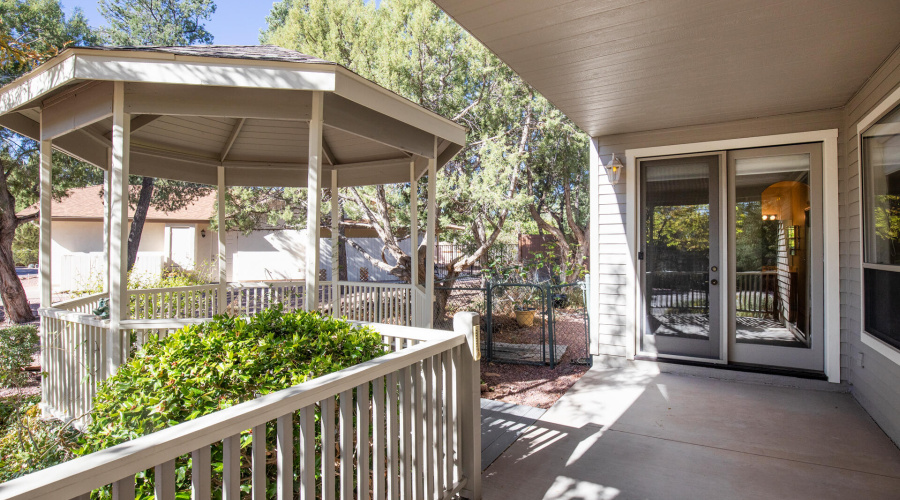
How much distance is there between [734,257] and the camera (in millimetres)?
4445

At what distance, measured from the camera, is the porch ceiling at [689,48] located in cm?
242

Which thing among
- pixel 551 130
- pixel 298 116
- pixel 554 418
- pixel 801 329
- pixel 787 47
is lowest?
pixel 554 418

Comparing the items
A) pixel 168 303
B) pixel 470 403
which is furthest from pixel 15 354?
pixel 470 403

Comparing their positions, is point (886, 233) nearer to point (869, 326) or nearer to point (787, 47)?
point (869, 326)

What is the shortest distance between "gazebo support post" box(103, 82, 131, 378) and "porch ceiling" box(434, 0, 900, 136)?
2.19 metres

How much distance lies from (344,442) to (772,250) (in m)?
4.38

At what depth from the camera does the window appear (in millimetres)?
2955

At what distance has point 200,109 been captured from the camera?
3.10 metres

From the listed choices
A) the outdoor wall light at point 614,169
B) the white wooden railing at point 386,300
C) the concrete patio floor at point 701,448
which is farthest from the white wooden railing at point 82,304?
the outdoor wall light at point 614,169

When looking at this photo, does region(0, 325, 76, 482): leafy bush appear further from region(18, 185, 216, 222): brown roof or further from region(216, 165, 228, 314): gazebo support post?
region(18, 185, 216, 222): brown roof

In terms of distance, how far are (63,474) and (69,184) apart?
11.7 metres

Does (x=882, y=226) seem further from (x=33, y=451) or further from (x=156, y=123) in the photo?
(x=156, y=123)

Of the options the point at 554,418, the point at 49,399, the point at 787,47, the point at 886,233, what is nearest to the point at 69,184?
the point at 49,399

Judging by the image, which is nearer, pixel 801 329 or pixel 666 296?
pixel 801 329
